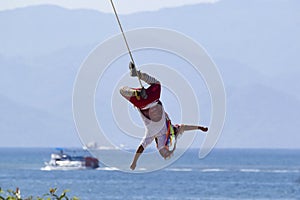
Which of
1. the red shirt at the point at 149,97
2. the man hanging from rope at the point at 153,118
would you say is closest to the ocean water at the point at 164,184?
the man hanging from rope at the point at 153,118

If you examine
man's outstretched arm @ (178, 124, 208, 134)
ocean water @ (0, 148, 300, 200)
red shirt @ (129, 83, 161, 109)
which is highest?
ocean water @ (0, 148, 300, 200)

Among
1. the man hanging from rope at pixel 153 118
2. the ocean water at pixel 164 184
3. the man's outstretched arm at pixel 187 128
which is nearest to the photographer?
the man hanging from rope at pixel 153 118

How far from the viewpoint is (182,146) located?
40.3 ft

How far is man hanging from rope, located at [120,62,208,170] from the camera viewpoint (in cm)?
1159

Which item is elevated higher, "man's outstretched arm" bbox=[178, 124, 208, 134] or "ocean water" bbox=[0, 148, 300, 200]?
"ocean water" bbox=[0, 148, 300, 200]

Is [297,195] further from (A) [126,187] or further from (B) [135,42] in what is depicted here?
(B) [135,42]

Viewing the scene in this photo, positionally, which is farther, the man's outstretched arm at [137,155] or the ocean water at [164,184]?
the ocean water at [164,184]

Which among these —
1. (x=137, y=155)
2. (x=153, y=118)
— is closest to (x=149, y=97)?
(x=153, y=118)

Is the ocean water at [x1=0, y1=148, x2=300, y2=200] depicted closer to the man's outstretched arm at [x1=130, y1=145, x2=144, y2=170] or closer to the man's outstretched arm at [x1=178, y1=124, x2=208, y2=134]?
the man's outstretched arm at [x1=178, y1=124, x2=208, y2=134]

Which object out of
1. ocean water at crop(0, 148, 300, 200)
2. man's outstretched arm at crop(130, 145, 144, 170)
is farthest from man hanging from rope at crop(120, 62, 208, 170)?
ocean water at crop(0, 148, 300, 200)

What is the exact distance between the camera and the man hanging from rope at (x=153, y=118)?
1159 centimetres

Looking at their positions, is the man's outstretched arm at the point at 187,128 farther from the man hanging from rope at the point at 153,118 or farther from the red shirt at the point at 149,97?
the red shirt at the point at 149,97

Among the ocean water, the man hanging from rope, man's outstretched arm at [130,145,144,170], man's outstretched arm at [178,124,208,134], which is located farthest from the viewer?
the ocean water

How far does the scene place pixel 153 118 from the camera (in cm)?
1189
